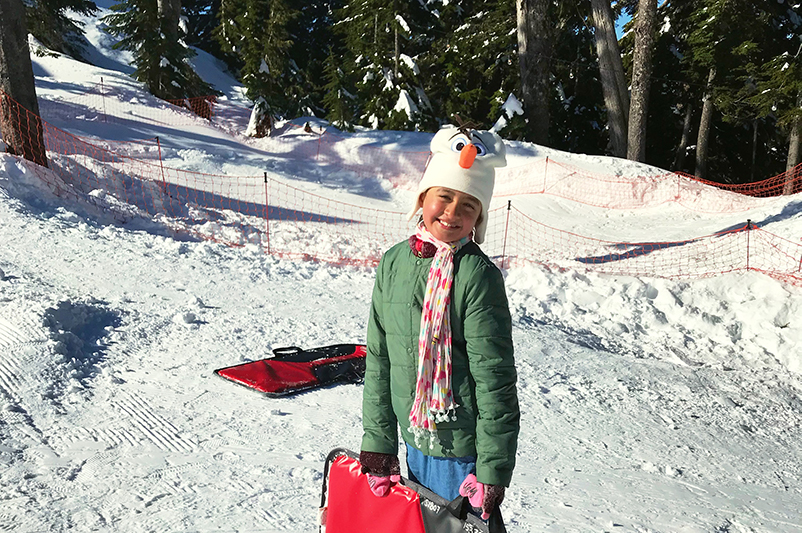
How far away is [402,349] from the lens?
87.3 inches

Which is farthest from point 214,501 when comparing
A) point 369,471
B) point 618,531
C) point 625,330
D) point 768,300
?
point 768,300

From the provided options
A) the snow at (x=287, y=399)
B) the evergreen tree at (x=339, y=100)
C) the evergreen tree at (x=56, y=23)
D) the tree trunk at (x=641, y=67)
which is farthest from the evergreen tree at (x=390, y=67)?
the snow at (x=287, y=399)

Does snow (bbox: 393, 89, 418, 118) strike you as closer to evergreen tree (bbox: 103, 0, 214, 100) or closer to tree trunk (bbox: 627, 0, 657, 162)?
tree trunk (bbox: 627, 0, 657, 162)

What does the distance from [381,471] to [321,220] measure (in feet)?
34.4

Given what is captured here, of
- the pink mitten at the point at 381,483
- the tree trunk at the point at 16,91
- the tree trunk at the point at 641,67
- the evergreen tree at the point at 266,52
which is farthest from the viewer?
the evergreen tree at the point at 266,52

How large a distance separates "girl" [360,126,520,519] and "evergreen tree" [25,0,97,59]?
2058 centimetres

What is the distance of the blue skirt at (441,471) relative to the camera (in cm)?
218

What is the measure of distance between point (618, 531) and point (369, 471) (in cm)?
186

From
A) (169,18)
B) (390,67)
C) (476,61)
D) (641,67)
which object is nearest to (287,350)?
(641,67)

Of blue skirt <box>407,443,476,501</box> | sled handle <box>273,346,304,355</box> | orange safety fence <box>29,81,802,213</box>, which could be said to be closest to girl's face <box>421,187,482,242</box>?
blue skirt <box>407,443,476,501</box>

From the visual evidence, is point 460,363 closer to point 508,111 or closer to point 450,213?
point 450,213

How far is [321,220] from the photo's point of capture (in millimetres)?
12453

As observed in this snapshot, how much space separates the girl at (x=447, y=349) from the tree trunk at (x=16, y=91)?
10.2 m

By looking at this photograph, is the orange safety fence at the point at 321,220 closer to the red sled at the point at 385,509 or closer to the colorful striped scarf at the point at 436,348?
the red sled at the point at 385,509
